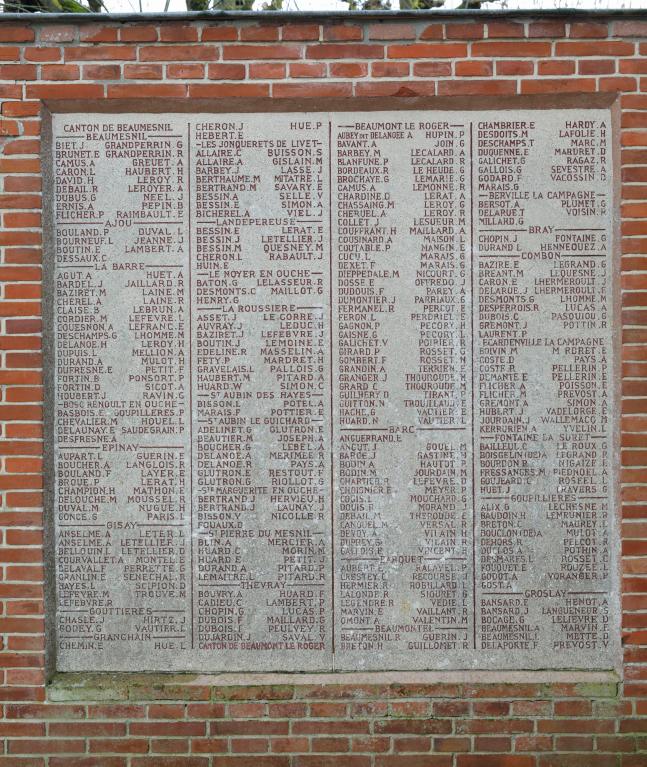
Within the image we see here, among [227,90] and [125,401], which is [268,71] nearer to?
[227,90]

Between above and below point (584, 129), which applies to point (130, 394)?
below

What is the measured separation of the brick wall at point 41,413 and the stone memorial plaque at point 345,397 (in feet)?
0.39

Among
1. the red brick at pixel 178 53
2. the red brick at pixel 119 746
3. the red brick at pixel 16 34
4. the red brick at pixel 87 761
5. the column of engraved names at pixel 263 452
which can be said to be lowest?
the red brick at pixel 87 761

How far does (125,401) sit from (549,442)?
2050 mm

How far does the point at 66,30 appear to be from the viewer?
11.2 ft

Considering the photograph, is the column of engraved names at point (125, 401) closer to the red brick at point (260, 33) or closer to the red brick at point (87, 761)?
the red brick at point (87, 761)

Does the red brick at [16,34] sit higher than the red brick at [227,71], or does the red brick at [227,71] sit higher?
the red brick at [16,34]

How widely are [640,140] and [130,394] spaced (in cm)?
270

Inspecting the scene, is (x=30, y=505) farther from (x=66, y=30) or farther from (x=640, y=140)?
(x=640, y=140)

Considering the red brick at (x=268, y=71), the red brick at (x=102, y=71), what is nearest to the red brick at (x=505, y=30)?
the red brick at (x=268, y=71)

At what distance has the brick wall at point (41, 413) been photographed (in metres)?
3.39

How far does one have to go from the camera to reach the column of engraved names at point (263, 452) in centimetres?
348

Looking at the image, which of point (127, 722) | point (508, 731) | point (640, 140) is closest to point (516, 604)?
point (508, 731)

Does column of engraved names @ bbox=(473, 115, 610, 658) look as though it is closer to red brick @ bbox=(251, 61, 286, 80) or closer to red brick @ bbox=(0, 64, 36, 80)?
red brick @ bbox=(251, 61, 286, 80)
